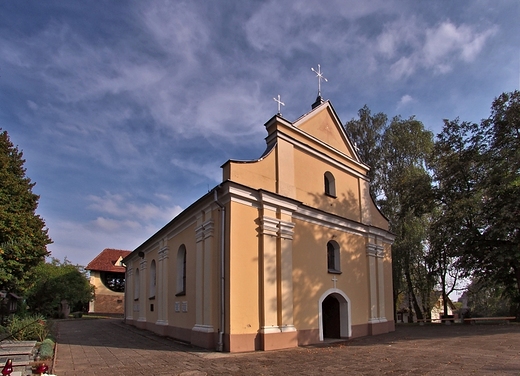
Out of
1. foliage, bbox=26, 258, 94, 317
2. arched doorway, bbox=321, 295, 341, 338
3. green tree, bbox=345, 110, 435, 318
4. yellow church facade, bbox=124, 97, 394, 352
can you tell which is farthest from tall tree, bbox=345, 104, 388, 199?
foliage, bbox=26, 258, 94, 317

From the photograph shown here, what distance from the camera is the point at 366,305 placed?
17.2 m

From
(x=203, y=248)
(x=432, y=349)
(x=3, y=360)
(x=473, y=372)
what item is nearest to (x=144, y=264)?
(x=203, y=248)

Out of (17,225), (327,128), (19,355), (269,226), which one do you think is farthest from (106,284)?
(19,355)

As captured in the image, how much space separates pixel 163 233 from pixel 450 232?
14.9 metres

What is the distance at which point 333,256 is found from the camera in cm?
1647

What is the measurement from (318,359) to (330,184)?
27.7 ft

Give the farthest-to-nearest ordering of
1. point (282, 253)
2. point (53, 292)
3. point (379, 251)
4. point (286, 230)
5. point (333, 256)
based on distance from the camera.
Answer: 1. point (53, 292)
2. point (379, 251)
3. point (333, 256)
4. point (286, 230)
5. point (282, 253)

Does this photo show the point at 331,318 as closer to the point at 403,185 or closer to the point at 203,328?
the point at 203,328

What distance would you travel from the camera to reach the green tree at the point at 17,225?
1459 centimetres

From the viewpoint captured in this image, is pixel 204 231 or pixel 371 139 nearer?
pixel 204 231

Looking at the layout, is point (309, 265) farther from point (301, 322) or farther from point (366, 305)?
point (366, 305)

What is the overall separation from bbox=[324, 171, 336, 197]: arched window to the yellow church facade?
0.04 metres

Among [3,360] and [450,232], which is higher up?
[450,232]

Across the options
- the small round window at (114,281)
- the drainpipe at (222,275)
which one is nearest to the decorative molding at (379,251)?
the drainpipe at (222,275)
